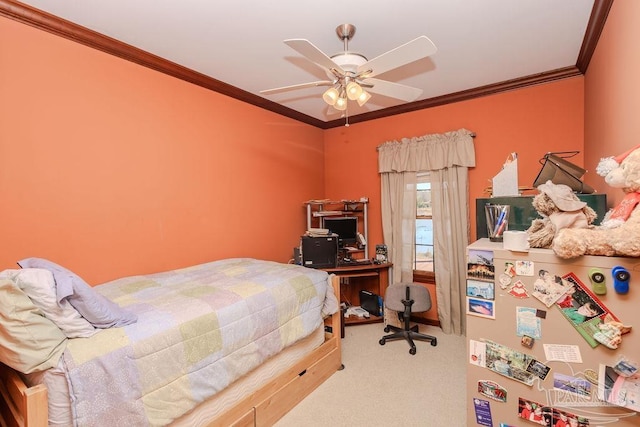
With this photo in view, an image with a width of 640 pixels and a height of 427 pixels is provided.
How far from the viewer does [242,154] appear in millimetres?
3232

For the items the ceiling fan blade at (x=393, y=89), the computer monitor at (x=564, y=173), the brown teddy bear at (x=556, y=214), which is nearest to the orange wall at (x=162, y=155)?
the ceiling fan blade at (x=393, y=89)

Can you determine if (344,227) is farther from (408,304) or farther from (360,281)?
(408,304)

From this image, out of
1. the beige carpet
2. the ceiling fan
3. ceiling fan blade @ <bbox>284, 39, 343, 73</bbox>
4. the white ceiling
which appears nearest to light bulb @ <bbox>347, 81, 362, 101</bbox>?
the ceiling fan

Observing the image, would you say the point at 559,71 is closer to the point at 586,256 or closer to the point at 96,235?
the point at 586,256

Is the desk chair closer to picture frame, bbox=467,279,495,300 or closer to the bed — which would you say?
the bed

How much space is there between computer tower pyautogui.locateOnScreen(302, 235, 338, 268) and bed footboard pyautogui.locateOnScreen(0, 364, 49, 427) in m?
2.39

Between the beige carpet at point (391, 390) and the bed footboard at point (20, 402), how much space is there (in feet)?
4.32

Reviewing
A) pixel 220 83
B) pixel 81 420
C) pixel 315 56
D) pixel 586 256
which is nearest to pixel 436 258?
pixel 586 256

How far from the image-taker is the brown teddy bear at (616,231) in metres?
1.05

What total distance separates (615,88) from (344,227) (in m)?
2.67

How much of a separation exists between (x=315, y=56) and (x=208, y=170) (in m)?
1.68

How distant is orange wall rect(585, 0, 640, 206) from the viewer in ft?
4.64

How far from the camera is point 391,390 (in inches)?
91.3

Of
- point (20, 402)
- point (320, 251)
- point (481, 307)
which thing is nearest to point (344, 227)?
point (320, 251)
